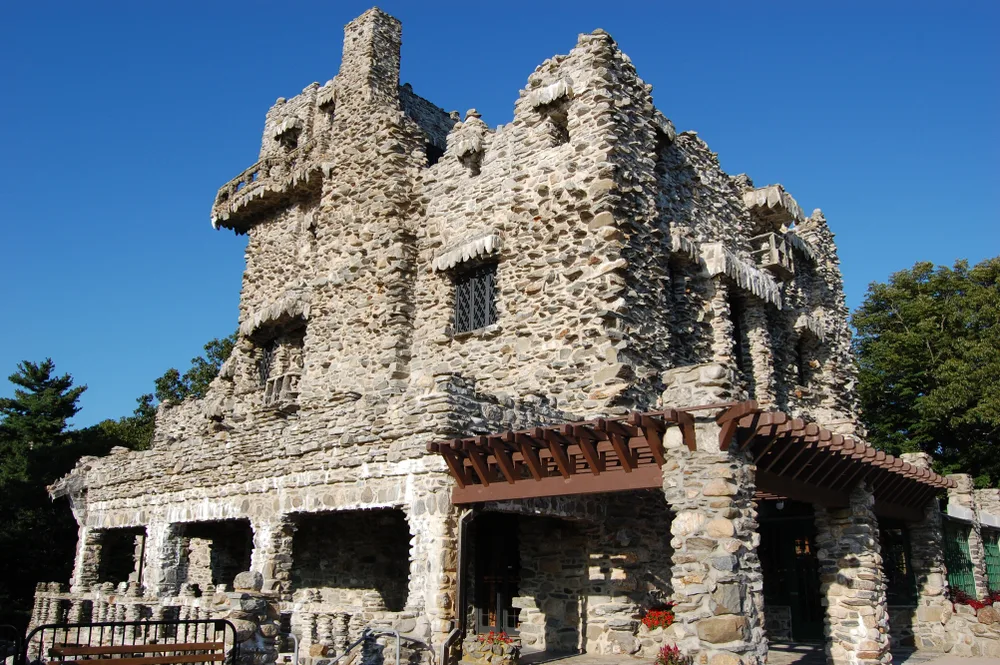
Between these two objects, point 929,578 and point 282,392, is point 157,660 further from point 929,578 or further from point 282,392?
point 929,578

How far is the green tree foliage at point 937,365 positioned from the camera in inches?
998

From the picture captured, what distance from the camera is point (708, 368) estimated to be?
32.4ft

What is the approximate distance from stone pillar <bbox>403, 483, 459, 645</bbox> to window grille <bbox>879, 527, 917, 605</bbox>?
9.50 m

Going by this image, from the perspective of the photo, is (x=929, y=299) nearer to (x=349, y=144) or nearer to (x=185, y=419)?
(x=349, y=144)

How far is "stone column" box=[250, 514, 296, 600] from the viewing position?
1345 centimetres

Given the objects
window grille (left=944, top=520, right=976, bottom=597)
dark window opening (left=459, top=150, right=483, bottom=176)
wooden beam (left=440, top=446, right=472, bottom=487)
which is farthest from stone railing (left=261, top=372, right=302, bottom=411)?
window grille (left=944, top=520, right=976, bottom=597)

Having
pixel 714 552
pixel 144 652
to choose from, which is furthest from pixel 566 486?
pixel 144 652

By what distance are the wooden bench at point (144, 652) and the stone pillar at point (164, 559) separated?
678 cm

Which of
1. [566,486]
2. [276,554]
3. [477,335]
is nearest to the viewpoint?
[566,486]

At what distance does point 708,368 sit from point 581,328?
459 centimetres

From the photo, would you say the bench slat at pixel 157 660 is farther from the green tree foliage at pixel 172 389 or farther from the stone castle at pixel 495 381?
the green tree foliage at pixel 172 389

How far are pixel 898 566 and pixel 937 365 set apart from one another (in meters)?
12.9

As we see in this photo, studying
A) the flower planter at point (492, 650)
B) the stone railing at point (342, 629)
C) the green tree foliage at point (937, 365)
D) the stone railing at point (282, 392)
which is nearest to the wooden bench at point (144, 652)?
the stone railing at point (342, 629)

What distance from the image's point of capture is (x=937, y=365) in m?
27.2
